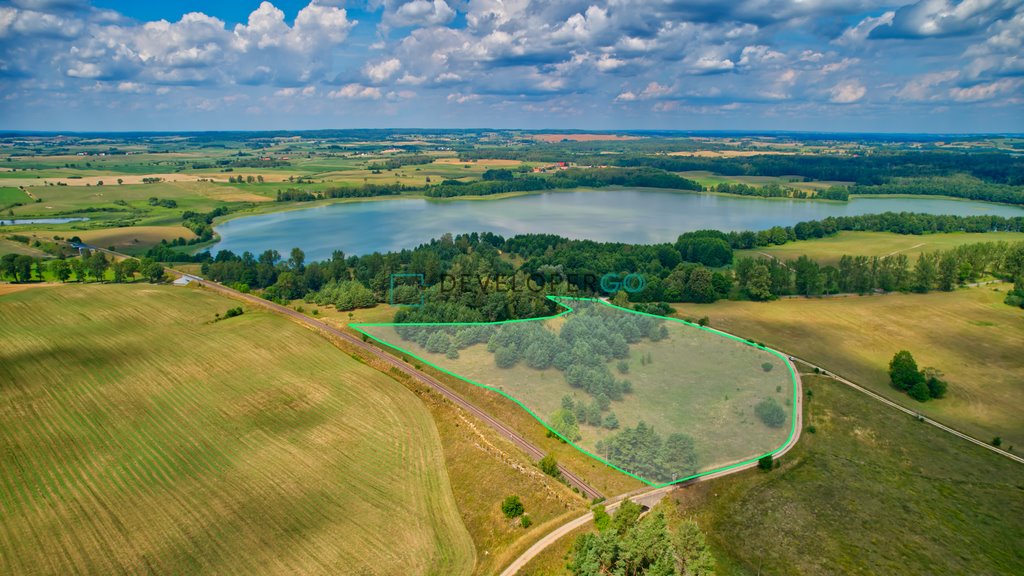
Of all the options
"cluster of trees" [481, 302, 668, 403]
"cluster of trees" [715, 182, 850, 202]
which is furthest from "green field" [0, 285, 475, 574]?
"cluster of trees" [715, 182, 850, 202]

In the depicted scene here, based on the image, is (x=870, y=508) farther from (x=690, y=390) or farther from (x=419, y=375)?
(x=419, y=375)

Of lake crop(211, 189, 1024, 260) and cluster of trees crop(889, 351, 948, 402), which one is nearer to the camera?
cluster of trees crop(889, 351, 948, 402)

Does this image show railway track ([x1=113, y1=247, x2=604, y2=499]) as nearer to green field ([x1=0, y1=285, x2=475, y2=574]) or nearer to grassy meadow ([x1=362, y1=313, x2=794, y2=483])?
grassy meadow ([x1=362, y1=313, x2=794, y2=483])

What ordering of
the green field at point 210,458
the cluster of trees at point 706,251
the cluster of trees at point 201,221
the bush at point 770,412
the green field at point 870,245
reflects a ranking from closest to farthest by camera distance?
the green field at point 210,458 → the bush at point 770,412 → the cluster of trees at point 706,251 → the green field at point 870,245 → the cluster of trees at point 201,221

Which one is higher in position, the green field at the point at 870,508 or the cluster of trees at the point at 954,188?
the cluster of trees at the point at 954,188

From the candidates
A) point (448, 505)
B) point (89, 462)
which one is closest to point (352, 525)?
point (448, 505)

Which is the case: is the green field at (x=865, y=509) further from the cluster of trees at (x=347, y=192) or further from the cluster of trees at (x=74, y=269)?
the cluster of trees at (x=347, y=192)

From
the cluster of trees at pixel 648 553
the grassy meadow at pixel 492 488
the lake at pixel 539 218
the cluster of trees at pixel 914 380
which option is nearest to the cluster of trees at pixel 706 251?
the lake at pixel 539 218
